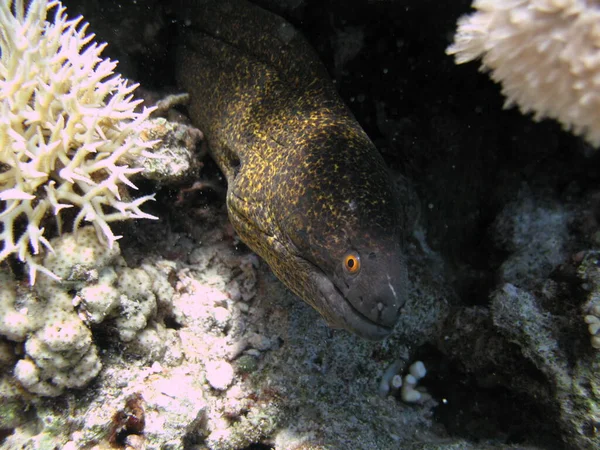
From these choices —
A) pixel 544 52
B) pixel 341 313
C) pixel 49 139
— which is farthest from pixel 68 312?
pixel 544 52

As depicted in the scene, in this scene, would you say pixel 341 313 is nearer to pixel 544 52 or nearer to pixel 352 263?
pixel 352 263

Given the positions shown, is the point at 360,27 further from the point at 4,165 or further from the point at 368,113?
the point at 4,165

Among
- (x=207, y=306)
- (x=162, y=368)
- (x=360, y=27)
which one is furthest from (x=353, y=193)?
(x=360, y=27)

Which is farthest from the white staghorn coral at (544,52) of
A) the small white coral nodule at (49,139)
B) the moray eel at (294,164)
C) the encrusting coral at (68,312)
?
the encrusting coral at (68,312)

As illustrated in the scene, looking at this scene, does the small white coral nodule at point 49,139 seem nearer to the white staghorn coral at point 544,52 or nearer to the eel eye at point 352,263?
the eel eye at point 352,263

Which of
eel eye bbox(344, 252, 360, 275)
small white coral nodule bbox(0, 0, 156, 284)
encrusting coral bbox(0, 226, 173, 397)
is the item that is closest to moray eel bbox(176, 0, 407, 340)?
eel eye bbox(344, 252, 360, 275)

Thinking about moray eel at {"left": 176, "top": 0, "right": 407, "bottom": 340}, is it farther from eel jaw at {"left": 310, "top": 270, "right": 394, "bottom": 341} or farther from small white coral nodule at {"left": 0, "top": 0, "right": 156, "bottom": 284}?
small white coral nodule at {"left": 0, "top": 0, "right": 156, "bottom": 284}
